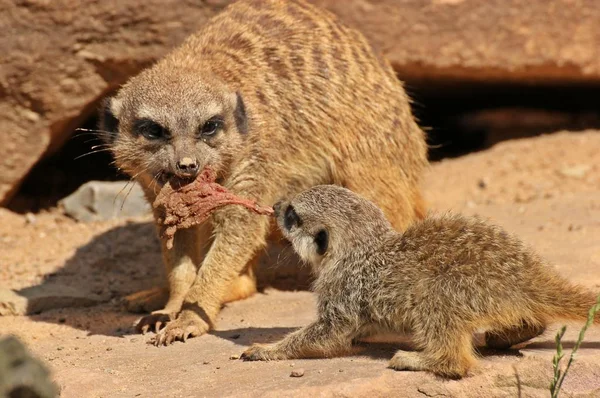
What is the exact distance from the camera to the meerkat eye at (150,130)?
4258mm

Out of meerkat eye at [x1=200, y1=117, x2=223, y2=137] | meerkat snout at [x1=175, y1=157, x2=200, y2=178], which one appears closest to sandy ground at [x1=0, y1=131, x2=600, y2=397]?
meerkat snout at [x1=175, y1=157, x2=200, y2=178]

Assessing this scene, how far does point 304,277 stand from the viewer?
5.74m

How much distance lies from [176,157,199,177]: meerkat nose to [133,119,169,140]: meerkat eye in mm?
290

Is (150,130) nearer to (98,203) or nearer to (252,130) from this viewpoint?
(252,130)

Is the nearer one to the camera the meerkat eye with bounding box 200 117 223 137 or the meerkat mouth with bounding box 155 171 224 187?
the meerkat mouth with bounding box 155 171 224 187

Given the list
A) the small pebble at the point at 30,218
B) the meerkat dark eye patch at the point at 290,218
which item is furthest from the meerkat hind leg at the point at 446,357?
the small pebble at the point at 30,218

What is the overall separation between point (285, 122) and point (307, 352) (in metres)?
1.67

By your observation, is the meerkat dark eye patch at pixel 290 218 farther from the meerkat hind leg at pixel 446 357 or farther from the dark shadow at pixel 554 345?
the dark shadow at pixel 554 345

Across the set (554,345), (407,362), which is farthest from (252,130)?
(554,345)

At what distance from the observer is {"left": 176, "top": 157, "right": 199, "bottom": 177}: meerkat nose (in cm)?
400

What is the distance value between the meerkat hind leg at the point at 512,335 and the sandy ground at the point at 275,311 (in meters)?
0.05

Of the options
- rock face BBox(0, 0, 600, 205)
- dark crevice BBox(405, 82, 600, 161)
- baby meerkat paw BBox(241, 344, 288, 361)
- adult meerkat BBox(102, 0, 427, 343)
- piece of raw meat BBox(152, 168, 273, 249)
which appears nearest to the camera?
baby meerkat paw BBox(241, 344, 288, 361)

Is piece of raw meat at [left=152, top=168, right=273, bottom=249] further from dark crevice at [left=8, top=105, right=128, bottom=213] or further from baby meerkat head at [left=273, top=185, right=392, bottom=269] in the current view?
dark crevice at [left=8, top=105, right=128, bottom=213]

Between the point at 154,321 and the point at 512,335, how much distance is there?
183cm
